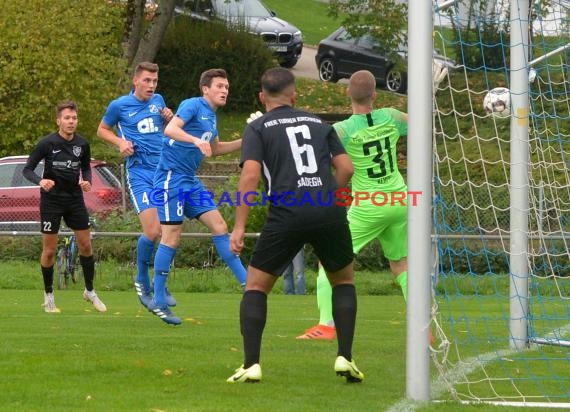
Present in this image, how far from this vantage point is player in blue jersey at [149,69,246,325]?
10.7m

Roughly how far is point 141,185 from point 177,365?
3339mm

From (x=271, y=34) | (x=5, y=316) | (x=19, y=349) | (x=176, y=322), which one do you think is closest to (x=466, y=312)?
(x=176, y=322)

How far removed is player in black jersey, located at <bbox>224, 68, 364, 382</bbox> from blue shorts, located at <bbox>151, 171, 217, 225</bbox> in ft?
10.3

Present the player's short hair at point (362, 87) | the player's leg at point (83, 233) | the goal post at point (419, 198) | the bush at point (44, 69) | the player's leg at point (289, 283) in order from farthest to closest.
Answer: the bush at point (44, 69)
the player's leg at point (289, 283)
the player's leg at point (83, 233)
the player's short hair at point (362, 87)
the goal post at point (419, 198)

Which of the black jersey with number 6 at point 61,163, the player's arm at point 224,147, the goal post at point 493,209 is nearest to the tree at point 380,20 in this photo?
the goal post at point 493,209

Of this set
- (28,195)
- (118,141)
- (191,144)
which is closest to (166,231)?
(191,144)

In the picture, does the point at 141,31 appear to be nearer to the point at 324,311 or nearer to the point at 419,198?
the point at 324,311

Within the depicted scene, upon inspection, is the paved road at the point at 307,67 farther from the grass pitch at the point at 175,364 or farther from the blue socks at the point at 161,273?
the blue socks at the point at 161,273

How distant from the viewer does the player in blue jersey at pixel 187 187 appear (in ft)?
35.0

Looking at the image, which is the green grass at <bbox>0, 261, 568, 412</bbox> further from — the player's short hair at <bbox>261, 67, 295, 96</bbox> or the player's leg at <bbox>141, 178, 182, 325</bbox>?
the player's short hair at <bbox>261, 67, 295, 96</bbox>

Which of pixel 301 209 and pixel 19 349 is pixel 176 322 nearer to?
pixel 19 349

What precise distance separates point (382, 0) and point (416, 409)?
84.7 feet

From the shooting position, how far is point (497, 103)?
11102 millimetres

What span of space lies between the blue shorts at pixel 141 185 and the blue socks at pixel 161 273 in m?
0.55
